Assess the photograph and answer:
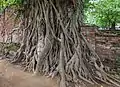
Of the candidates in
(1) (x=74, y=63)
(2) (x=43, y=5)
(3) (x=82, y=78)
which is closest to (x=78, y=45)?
(1) (x=74, y=63)

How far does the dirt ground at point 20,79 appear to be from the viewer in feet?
13.4

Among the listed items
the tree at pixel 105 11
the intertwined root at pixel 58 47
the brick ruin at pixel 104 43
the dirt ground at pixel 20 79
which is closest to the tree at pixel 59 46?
the intertwined root at pixel 58 47

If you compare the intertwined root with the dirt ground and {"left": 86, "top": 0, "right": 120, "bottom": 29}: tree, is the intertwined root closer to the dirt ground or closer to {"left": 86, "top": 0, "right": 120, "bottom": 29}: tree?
the dirt ground

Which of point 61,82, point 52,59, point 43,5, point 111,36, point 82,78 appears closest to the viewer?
point 61,82

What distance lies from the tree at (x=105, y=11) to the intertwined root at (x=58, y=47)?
2266mm

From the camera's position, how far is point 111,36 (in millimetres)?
6320

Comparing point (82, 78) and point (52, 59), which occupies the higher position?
point (52, 59)

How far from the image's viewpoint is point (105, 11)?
831cm

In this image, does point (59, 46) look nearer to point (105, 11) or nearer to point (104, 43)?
point (104, 43)

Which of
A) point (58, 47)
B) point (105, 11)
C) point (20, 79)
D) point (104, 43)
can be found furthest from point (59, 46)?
point (105, 11)

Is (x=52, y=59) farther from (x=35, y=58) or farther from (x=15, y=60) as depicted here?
(x=15, y=60)

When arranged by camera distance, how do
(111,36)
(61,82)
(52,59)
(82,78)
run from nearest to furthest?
(61,82)
(82,78)
(52,59)
(111,36)

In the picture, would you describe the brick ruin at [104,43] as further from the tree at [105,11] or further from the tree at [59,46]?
the tree at [105,11]

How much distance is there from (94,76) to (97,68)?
244mm
